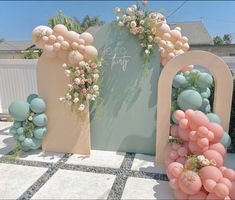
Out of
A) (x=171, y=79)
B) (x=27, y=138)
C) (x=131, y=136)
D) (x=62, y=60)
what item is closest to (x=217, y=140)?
(x=171, y=79)

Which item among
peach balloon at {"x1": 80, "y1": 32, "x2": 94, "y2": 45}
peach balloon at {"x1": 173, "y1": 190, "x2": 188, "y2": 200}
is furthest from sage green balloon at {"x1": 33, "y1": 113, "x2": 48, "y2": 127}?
peach balloon at {"x1": 173, "y1": 190, "x2": 188, "y2": 200}

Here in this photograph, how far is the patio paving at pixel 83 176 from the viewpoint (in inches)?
145

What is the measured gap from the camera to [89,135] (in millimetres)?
5141

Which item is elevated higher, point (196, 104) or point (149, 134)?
point (196, 104)

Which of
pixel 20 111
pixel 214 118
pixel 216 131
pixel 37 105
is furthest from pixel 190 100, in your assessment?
pixel 20 111

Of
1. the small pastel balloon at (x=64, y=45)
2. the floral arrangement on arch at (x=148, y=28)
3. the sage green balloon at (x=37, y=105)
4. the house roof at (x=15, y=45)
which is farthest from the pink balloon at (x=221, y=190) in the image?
the house roof at (x=15, y=45)

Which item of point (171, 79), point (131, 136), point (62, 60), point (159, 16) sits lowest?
point (131, 136)

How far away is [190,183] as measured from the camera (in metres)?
3.25

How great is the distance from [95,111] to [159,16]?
2.53 m

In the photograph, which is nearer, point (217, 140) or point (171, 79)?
point (217, 140)

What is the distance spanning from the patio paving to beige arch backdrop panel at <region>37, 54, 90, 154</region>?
0.79 ft

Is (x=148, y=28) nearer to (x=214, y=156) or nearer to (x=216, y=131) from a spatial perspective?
(x=216, y=131)

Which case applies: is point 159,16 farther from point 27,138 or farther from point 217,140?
point 27,138

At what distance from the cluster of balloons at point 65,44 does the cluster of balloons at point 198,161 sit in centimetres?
224
